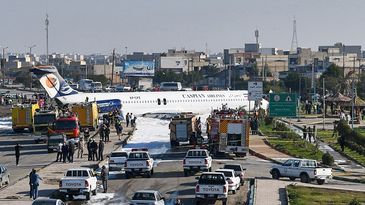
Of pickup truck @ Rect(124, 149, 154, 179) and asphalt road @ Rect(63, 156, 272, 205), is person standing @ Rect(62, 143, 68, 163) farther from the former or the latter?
pickup truck @ Rect(124, 149, 154, 179)

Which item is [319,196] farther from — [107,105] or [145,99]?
[145,99]

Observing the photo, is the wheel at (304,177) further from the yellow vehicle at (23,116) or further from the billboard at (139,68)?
the billboard at (139,68)

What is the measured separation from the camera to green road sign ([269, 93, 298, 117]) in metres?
60.6

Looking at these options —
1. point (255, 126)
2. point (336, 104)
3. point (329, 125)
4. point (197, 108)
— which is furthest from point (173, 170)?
point (336, 104)

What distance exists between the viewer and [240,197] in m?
33.0

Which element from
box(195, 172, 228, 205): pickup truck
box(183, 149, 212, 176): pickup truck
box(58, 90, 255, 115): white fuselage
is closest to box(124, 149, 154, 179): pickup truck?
box(183, 149, 212, 176): pickup truck

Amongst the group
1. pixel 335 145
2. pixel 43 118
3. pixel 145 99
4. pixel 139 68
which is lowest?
pixel 335 145

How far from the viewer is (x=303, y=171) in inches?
1499

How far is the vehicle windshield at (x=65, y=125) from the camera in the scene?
54562mm

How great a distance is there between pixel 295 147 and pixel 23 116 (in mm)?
23311

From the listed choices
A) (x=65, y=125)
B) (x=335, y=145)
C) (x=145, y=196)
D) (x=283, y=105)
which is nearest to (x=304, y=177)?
(x=145, y=196)

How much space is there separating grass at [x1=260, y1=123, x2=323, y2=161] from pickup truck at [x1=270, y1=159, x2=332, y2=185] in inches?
388

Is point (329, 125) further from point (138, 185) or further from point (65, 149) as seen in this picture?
point (138, 185)

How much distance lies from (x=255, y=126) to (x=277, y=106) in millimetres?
6159
